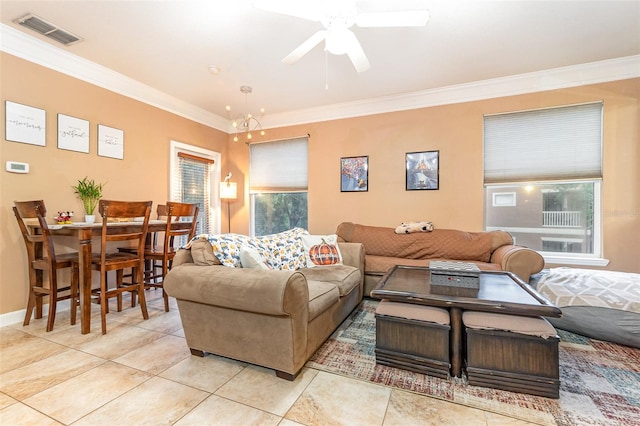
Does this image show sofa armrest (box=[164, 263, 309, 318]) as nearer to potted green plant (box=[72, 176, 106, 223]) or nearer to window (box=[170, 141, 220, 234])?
potted green plant (box=[72, 176, 106, 223])

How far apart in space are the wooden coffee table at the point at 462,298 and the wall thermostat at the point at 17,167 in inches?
128

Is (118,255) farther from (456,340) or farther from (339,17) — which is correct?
(456,340)

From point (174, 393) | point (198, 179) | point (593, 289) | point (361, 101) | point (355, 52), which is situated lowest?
point (174, 393)

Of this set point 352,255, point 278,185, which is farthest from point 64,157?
point 352,255

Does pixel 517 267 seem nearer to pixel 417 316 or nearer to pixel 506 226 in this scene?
pixel 506 226

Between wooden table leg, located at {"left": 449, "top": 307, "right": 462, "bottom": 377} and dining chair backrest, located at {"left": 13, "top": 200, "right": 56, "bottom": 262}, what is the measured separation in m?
3.13

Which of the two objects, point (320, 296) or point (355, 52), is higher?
point (355, 52)

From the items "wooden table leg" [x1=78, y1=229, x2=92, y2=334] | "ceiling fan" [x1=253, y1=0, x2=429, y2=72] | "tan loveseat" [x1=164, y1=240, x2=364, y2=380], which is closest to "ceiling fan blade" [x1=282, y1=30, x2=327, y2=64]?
"ceiling fan" [x1=253, y1=0, x2=429, y2=72]

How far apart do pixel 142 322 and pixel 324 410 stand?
1979 millimetres

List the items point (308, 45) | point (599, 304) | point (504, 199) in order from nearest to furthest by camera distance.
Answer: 1. point (308, 45)
2. point (599, 304)
3. point (504, 199)

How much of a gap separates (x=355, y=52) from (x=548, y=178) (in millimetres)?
2757

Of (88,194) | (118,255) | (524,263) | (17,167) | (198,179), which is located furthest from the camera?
(198,179)

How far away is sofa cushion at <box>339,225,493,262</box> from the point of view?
A: 3.22 metres

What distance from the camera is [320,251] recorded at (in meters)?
2.83
